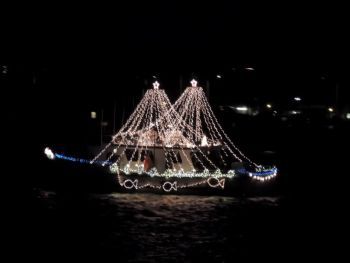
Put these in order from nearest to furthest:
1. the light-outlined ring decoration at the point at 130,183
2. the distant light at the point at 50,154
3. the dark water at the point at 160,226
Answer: the dark water at the point at 160,226 → the light-outlined ring decoration at the point at 130,183 → the distant light at the point at 50,154

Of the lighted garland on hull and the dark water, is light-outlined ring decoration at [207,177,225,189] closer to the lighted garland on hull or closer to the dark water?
the lighted garland on hull

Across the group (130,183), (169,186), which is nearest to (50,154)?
(130,183)

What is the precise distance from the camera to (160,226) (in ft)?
70.6

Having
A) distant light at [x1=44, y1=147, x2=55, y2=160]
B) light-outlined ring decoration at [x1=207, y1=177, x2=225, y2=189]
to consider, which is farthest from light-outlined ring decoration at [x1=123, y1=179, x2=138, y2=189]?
distant light at [x1=44, y1=147, x2=55, y2=160]

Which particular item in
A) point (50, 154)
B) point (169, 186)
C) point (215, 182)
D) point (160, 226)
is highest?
point (50, 154)

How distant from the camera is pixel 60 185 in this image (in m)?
27.4

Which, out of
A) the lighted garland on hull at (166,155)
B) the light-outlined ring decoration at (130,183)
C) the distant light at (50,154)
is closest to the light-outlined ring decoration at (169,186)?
the lighted garland on hull at (166,155)

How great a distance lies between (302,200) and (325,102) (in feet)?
101

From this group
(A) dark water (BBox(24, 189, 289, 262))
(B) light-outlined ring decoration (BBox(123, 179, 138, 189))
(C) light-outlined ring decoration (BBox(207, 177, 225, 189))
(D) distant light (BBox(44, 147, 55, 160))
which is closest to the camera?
(A) dark water (BBox(24, 189, 289, 262))

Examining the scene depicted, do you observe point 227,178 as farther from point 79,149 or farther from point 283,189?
point 79,149

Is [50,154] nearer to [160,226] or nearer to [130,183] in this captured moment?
[130,183]

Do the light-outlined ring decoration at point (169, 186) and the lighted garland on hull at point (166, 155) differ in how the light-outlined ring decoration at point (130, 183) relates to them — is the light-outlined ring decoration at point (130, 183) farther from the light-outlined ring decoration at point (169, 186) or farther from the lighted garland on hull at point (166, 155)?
the light-outlined ring decoration at point (169, 186)

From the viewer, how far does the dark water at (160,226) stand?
1861cm

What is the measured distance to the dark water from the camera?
18.6 metres
